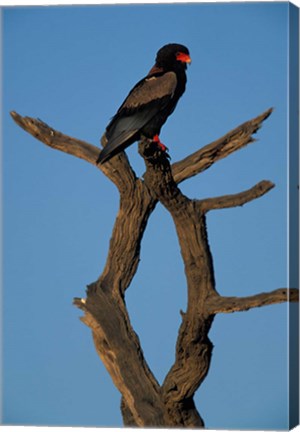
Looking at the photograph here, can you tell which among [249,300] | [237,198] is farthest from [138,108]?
[249,300]

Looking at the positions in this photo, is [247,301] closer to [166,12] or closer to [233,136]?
[233,136]

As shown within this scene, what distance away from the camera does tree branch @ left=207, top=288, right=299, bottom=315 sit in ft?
21.1

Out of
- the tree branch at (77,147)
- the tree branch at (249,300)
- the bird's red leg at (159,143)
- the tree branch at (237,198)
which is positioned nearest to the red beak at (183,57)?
the bird's red leg at (159,143)

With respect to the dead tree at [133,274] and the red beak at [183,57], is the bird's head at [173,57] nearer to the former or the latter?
the red beak at [183,57]

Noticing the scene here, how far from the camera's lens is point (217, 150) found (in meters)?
6.79

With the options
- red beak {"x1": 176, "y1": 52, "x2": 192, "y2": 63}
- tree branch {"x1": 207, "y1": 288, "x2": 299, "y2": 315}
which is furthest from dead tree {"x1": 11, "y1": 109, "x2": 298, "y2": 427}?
Result: red beak {"x1": 176, "y1": 52, "x2": 192, "y2": 63}

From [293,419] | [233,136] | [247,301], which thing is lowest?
[293,419]

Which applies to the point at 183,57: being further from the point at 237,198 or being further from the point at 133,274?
the point at 133,274

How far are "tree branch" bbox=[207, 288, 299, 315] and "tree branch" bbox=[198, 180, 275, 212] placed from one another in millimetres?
542

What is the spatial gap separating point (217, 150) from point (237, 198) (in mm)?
329

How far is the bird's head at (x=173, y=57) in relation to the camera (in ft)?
22.1

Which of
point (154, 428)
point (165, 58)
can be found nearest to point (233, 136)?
point (165, 58)

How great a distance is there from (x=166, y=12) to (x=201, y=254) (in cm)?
144

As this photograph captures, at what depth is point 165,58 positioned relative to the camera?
679 centimetres
